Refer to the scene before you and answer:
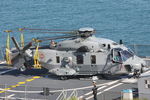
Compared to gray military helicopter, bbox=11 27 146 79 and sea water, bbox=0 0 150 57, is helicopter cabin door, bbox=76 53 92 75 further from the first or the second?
sea water, bbox=0 0 150 57

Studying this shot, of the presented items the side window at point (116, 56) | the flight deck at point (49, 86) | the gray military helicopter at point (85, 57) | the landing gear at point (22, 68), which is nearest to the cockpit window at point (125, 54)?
the gray military helicopter at point (85, 57)

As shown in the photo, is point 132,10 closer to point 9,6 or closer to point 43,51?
point 9,6

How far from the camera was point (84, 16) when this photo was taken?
101188 millimetres

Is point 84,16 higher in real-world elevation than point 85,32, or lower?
higher

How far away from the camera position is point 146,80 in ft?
108

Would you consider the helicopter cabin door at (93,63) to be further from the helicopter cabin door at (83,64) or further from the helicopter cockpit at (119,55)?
the helicopter cockpit at (119,55)

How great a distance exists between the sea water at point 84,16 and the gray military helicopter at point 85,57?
39.9 meters

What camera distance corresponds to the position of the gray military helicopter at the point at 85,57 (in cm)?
3959

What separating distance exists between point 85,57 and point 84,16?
6138 centimetres

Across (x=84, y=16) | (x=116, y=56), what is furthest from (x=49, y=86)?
(x=84, y=16)

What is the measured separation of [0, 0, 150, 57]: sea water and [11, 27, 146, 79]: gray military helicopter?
39.9 metres

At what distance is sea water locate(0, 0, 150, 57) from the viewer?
87312mm

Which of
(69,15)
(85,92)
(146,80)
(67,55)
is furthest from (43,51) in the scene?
(69,15)

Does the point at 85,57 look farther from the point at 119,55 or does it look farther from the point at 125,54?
the point at 125,54
